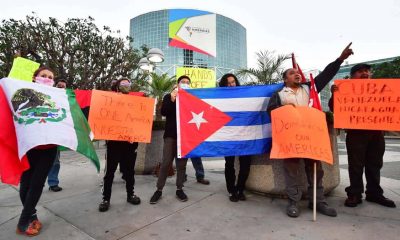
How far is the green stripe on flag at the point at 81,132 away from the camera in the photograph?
3.01 m

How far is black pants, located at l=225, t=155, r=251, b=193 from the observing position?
365cm

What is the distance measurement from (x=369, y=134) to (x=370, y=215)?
993mm

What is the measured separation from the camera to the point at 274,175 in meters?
3.58

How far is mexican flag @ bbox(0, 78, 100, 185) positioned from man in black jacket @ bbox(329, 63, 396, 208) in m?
3.26

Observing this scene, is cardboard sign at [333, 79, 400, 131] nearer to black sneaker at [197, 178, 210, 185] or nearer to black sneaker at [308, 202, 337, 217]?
black sneaker at [308, 202, 337, 217]

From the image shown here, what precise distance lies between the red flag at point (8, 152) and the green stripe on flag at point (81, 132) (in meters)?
0.54

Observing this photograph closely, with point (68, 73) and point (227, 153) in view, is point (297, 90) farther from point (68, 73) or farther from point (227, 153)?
point (68, 73)

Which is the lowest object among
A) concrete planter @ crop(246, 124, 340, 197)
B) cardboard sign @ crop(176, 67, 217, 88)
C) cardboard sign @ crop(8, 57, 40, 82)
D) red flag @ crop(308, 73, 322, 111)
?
concrete planter @ crop(246, 124, 340, 197)

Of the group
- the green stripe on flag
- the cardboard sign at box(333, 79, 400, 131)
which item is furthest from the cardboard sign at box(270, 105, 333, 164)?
the green stripe on flag

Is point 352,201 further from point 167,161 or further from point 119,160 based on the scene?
point 119,160

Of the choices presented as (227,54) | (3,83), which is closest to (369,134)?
(3,83)

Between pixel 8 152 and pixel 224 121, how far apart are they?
2500 millimetres

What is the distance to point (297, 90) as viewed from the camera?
3.37m

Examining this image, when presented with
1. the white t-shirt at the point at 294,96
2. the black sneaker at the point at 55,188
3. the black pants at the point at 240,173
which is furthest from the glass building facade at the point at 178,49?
the white t-shirt at the point at 294,96
